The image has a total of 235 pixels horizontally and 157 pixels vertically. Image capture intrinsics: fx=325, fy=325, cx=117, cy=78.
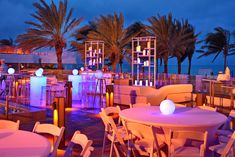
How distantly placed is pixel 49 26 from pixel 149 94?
1151 centimetres

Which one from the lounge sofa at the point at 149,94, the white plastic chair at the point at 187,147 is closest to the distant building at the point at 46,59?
the lounge sofa at the point at 149,94

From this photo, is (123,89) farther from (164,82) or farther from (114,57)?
(114,57)

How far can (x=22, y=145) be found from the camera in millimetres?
2795

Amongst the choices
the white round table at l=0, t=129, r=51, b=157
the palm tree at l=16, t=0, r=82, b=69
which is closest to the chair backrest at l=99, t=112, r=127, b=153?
the white round table at l=0, t=129, r=51, b=157

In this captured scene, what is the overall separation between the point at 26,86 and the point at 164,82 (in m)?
7.07

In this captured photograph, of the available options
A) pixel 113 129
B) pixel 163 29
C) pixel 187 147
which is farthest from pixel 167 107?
pixel 163 29

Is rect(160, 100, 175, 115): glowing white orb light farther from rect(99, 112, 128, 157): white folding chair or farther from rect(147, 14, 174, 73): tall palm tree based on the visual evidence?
rect(147, 14, 174, 73): tall palm tree

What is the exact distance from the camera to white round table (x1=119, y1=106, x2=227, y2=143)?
3.83 m

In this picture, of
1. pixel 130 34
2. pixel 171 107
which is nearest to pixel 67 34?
pixel 130 34

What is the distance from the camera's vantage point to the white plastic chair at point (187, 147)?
348cm

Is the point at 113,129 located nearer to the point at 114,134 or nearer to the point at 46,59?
the point at 114,134

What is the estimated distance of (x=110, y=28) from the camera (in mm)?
22016

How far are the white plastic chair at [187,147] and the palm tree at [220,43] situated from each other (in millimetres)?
19810

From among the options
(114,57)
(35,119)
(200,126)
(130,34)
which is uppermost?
(130,34)
